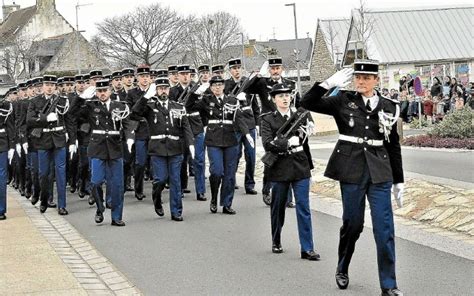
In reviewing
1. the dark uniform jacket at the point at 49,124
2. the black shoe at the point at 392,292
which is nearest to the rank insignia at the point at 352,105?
the black shoe at the point at 392,292

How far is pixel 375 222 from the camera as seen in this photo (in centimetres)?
736

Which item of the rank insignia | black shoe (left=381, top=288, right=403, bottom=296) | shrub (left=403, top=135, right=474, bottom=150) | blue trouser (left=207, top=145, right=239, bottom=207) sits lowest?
black shoe (left=381, top=288, right=403, bottom=296)

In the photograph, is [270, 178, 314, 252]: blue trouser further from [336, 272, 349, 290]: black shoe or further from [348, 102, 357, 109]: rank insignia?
[348, 102, 357, 109]: rank insignia

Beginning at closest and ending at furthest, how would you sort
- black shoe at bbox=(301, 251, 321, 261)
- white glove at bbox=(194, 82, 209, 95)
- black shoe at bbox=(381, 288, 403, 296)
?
black shoe at bbox=(381, 288, 403, 296) < black shoe at bbox=(301, 251, 321, 261) < white glove at bbox=(194, 82, 209, 95)

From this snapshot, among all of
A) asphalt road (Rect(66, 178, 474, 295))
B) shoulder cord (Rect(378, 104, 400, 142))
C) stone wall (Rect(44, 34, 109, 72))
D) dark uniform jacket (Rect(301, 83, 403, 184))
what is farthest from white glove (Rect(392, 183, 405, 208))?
stone wall (Rect(44, 34, 109, 72))

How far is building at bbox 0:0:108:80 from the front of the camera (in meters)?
73.9

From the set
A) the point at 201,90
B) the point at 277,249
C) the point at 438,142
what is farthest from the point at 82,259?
the point at 438,142

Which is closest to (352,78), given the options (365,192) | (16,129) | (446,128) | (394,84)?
(365,192)

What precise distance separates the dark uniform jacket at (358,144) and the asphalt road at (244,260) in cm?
107

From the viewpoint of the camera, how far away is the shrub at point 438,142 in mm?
19084

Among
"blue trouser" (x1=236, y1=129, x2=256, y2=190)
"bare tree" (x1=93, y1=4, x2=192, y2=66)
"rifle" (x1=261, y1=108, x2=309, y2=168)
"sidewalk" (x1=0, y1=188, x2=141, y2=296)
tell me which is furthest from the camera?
"bare tree" (x1=93, y1=4, x2=192, y2=66)

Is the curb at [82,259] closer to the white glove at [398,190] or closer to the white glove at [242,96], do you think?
the white glove at [398,190]

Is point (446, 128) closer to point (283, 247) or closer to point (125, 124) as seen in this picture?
point (125, 124)

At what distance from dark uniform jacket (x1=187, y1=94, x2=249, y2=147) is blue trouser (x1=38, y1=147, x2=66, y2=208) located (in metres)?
2.41
